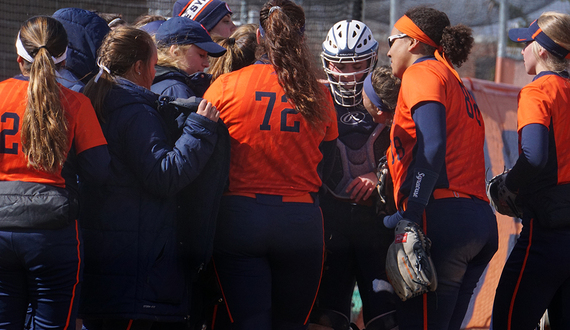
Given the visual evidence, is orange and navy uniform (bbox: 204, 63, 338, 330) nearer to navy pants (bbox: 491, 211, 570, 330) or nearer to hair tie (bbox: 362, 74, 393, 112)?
hair tie (bbox: 362, 74, 393, 112)

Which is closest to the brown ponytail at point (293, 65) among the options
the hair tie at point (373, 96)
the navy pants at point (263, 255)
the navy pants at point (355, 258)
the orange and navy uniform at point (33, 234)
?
the navy pants at point (263, 255)

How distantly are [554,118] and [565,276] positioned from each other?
806mm

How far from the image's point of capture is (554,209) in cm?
312

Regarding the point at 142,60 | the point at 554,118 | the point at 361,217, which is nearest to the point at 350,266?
the point at 361,217

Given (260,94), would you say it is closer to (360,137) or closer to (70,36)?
(360,137)

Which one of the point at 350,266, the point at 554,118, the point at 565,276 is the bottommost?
the point at 350,266

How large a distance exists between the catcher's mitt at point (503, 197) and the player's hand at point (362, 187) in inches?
27.6

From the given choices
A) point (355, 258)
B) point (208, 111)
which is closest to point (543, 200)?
point (355, 258)

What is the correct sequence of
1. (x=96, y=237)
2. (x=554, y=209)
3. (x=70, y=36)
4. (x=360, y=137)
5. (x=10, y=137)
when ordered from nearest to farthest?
1. (x=10, y=137)
2. (x=96, y=237)
3. (x=554, y=209)
4. (x=70, y=36)
5. (x=360, y=137)

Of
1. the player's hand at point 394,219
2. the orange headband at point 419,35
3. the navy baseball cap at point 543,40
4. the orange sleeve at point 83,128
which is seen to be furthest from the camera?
the navy baseball cap at point 543,40

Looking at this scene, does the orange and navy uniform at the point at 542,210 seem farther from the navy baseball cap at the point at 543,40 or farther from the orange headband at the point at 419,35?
the orange headband at the point at 419,35

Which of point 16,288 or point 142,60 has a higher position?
point 142,60

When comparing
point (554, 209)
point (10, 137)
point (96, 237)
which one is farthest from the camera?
point (554, 209)

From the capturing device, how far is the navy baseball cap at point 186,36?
3.31 m
